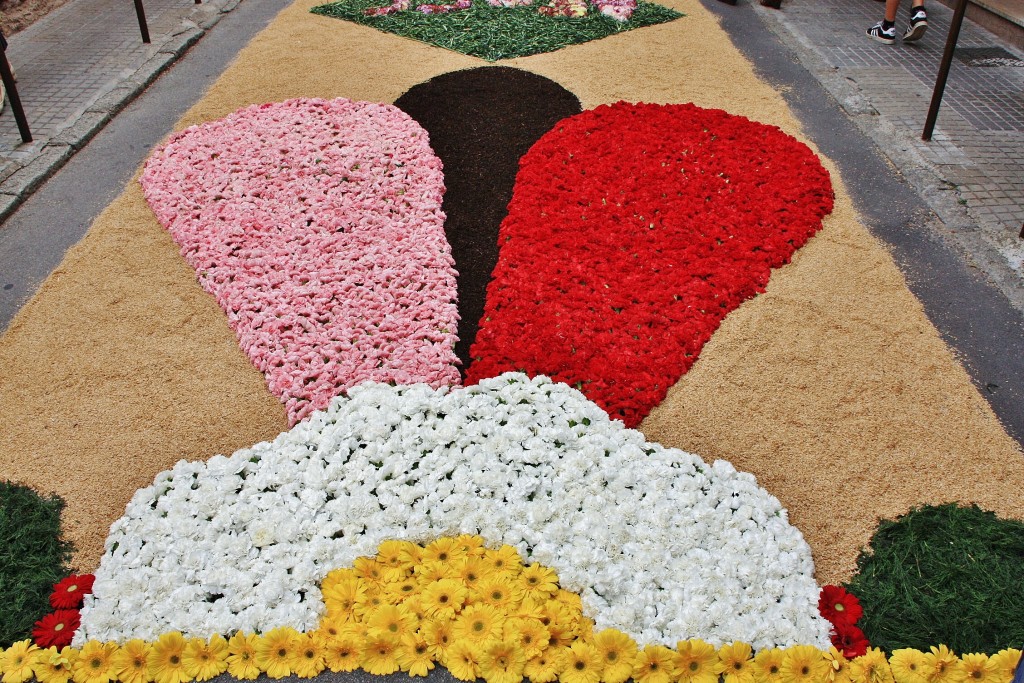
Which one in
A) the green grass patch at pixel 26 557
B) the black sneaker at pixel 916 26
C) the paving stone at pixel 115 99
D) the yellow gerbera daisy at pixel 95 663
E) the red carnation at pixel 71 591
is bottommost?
the green grass patch at pixel 26 557

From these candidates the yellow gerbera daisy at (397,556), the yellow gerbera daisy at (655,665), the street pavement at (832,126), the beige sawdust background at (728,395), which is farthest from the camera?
the street pavement at (832,126)

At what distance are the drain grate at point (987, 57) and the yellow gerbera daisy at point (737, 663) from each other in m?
7.14

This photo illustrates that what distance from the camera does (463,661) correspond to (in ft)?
8.73

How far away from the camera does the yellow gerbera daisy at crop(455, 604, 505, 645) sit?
2.71 m

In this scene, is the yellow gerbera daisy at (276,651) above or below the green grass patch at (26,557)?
above

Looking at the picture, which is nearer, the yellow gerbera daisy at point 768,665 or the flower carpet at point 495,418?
the yellow gerbera daisy at point 768,665

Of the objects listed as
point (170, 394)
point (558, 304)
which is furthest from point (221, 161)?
point (558, 304)

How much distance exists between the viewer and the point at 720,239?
4.84 m

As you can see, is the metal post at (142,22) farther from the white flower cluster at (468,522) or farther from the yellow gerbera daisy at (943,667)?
the yellow gerbera daisy at (943,667)

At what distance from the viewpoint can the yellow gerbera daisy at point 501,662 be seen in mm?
2617

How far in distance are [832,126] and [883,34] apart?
2.71m

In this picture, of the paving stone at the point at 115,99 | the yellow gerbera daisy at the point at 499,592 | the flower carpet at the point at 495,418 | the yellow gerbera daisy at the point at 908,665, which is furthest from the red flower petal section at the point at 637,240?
the paving stone at the point at 115,99

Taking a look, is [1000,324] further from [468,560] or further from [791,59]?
[791,59]

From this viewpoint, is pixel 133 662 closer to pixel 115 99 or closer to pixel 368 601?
pixel 368 601
